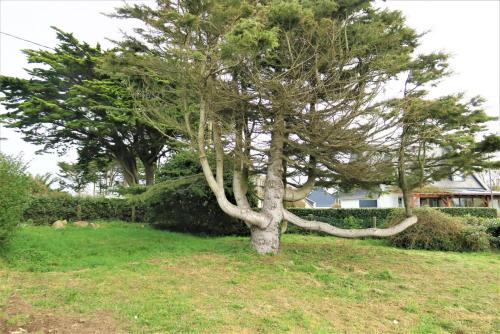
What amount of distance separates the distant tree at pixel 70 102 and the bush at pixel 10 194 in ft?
31.8

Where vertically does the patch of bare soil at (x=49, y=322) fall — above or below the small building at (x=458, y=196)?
below

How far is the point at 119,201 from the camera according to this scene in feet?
57.4

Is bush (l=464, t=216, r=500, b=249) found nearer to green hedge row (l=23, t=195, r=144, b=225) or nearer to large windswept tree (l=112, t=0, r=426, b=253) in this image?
large windswept tree (l=112, t=0, r=426, b=253)

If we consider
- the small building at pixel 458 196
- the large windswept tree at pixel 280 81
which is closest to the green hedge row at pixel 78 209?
the large windswept tree at pixel 280 81

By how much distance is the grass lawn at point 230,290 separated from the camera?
4.91 meters

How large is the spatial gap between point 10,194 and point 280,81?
595 centimetres

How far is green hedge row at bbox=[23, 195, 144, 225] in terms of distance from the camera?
1560cm

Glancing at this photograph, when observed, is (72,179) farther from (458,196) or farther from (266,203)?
(266,203)

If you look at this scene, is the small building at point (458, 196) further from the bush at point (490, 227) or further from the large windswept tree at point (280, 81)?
the large windswept tree at point (280, 81)

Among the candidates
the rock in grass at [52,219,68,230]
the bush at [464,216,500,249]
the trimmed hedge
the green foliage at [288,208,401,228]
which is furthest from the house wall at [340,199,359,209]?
the rock in grass at [52,219,68,230]

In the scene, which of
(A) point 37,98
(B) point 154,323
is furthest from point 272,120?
(A) point 37,98

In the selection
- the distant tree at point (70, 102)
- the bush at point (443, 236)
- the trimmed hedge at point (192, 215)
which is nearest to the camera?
the bush at point (443, 236)

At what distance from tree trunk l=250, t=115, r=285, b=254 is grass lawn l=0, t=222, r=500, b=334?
0.46m

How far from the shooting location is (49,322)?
4.64 m
